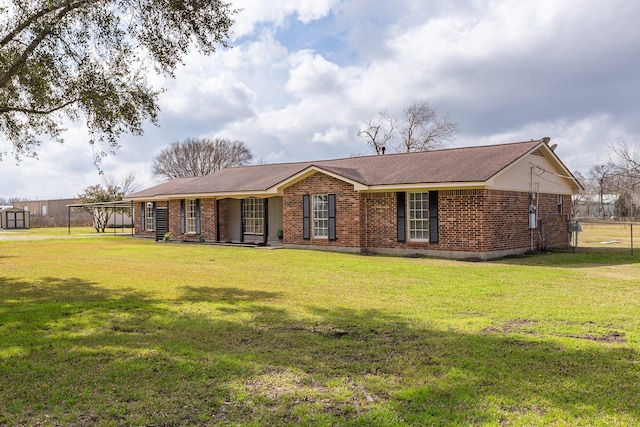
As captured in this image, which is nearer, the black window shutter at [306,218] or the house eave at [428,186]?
the house eave at [428,186]

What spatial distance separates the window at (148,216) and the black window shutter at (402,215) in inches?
704

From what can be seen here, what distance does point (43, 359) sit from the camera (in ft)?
19.5

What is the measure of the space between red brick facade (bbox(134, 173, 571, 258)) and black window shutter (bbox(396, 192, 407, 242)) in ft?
0.54

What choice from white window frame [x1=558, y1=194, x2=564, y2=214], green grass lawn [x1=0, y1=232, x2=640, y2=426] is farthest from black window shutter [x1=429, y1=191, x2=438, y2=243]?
white window frame [x1=558, y1=194, x2=564, y2=214]

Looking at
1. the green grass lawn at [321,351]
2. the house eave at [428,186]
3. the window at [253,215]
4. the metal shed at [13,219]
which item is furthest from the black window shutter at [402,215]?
the metal shed at [13,219]

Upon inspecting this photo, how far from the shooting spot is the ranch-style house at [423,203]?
683 inches

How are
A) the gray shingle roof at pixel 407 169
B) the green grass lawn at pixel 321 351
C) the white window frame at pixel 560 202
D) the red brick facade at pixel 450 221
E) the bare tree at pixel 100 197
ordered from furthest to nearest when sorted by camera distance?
the bare tree at pixel 100 197 → the white window frame at pixel 560 202 → the gray shingle roof at pixel 407 169 → the red brick facade at pixel 450 221 → the green grass lawn at pixel 321 351

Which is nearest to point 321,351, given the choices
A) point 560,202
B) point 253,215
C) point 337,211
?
point 337,211

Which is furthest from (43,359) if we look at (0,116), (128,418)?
(0,116)

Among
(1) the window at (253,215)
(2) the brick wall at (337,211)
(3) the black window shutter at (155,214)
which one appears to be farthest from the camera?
(3) the black window shutter at (155,214)

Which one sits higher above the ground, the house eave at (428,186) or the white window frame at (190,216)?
the house eave at (428,186)

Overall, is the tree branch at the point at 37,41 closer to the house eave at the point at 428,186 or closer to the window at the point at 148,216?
the house eave at the point at 428,186

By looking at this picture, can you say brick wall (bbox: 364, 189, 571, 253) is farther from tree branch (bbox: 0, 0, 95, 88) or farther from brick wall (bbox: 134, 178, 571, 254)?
tree branch (bbox: 0, 0, 95, 88)

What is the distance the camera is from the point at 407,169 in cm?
2003
